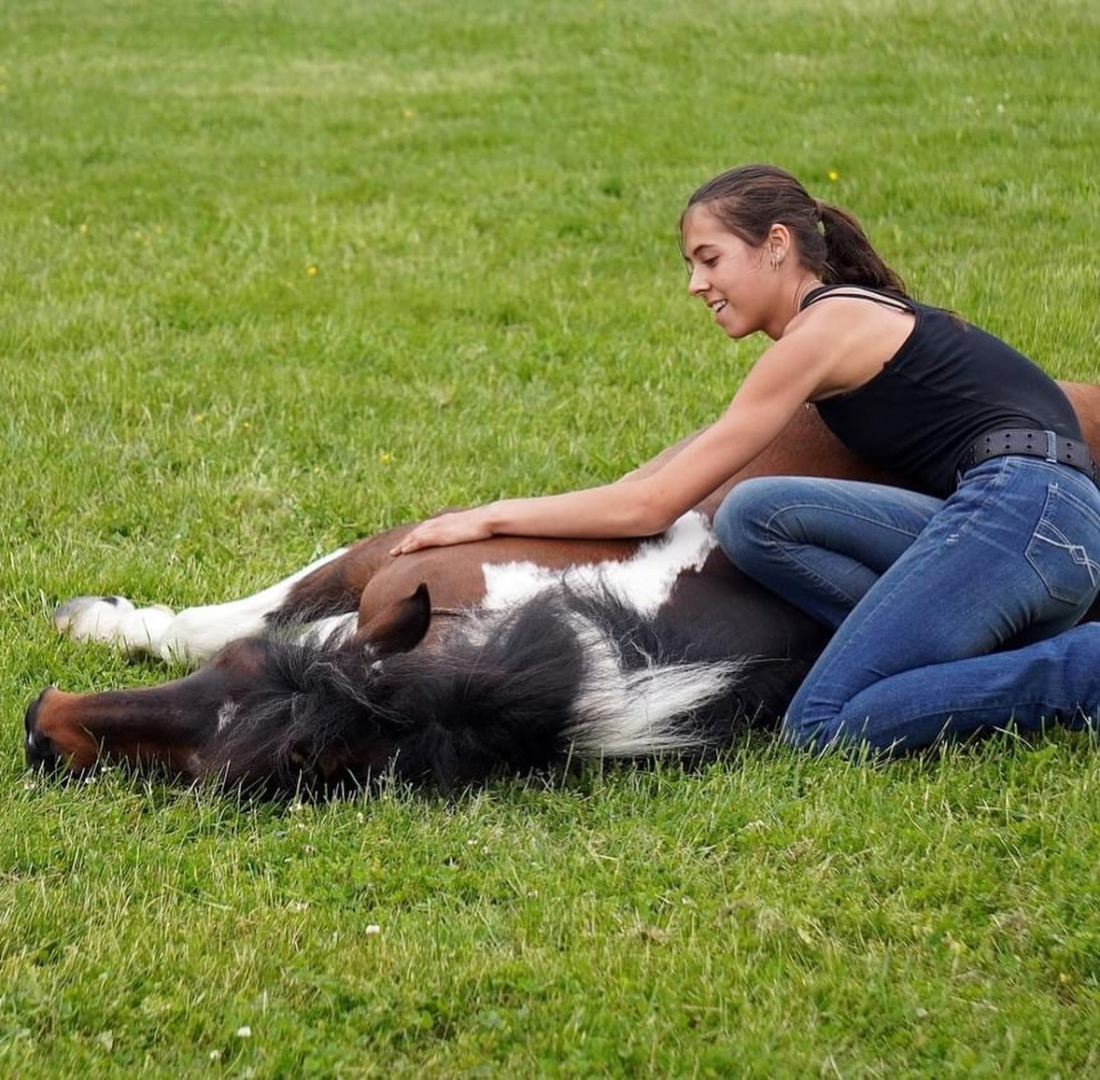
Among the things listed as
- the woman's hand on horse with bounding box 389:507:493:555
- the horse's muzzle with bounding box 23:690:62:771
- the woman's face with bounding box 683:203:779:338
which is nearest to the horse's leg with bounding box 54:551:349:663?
the woman's hand on horse with bounding box 389:507:493:555

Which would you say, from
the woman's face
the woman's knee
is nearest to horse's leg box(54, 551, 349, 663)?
the woman's knee

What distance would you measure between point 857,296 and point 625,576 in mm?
1009

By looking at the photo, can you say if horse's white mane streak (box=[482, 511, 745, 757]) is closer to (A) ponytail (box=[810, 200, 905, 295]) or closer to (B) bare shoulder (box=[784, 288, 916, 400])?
(B) bare shoulder (box=[784, 288, 916, 400])

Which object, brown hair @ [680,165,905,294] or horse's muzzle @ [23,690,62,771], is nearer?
horse's muzzle @ [23,690,62,771]

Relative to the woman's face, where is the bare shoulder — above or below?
below

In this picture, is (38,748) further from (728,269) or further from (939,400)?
(939,400)

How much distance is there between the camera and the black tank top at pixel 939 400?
15.0ft

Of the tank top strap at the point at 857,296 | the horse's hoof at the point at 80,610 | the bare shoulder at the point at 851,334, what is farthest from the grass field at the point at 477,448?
the tank top strap at the point at 857,296

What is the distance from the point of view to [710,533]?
4762mm

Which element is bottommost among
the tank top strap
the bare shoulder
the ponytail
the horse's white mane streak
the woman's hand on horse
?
the horse's white mane streak

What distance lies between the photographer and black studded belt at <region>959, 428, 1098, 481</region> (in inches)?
175

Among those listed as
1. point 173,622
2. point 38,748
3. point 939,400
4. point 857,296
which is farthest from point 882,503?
point 38,748

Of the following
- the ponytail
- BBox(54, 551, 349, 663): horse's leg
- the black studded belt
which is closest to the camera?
the black studded belt

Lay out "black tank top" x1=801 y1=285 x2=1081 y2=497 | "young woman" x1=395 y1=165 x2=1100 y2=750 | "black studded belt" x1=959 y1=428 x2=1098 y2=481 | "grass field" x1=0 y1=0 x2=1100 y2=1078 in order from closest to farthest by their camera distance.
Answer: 1. "grass field" x1=0 y1=0 x2=1100 y2=1078
2. "young woman" x1=395 y1=165 x2=1100 y2=750
3. "black studded belt" x1=959 y1=428 x2=1098 y2=481
4. "black tank top" x1=801 y1=285 x2=1081 y2=497
